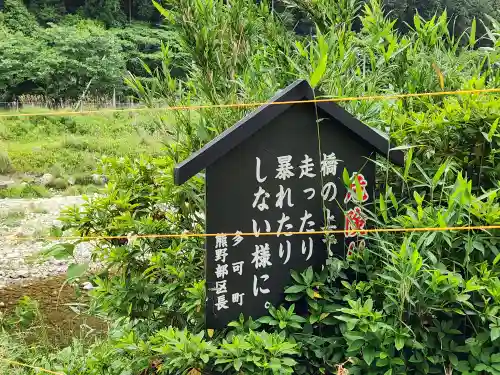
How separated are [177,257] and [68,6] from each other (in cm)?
2127

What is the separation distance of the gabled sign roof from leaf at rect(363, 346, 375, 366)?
712mm

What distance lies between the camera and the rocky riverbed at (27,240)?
6.15 m

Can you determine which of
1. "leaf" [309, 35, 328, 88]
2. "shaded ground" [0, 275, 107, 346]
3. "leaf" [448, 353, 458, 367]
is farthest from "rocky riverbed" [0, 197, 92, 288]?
"leaf" [448, 353, 458, 367]

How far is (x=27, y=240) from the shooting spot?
22.4 feet

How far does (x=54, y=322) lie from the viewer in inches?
182

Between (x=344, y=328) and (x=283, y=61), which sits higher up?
(x=283, y=61)

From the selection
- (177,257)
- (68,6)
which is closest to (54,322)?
(177,257)

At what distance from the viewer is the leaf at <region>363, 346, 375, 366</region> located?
5.32 feet

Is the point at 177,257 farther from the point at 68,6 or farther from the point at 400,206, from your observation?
the point at 68,6

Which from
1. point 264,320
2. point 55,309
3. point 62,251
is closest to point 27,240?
point 55,309

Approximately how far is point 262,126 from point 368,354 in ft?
2.77

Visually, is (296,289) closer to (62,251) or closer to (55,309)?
(62,251)

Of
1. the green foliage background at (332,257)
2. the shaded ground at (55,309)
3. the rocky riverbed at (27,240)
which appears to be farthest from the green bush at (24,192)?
the green foliage background at (332,257)

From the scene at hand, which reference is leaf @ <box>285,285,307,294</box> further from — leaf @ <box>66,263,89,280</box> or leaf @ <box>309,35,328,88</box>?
leaf @ <box>66,263,89,280</box>
